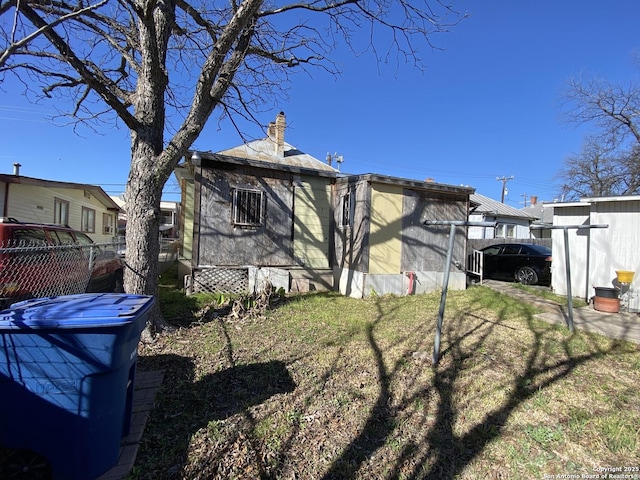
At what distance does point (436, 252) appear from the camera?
9.29 m

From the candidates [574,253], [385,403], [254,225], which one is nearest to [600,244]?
[574,253]

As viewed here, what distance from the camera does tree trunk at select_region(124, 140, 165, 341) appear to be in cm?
467

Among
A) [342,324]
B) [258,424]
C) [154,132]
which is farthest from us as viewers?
[342,324]

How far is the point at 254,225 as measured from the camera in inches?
341

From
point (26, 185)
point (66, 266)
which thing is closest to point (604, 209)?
point (66, 266)

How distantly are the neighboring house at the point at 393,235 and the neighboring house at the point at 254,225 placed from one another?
2.22ft

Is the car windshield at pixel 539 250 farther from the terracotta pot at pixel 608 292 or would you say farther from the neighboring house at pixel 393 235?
the terracotta pot at pixel 608 292

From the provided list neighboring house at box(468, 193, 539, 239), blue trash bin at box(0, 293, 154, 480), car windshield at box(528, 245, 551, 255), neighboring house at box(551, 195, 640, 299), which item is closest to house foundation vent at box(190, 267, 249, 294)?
blue trash bin at box(0, 293, 154, 480)

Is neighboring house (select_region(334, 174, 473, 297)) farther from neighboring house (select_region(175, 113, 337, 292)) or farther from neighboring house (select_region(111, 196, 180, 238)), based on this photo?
neighboring house (select_region(111, 196, 180, 238))

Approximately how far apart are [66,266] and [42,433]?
376 centimetres

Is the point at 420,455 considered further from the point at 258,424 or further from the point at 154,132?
the point at 154,132

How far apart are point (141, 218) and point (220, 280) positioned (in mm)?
3907

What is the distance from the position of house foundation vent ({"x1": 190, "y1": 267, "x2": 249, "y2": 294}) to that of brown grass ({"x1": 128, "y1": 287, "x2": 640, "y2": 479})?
9.06ft

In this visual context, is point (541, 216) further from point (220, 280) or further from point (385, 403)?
point (385, 403)
